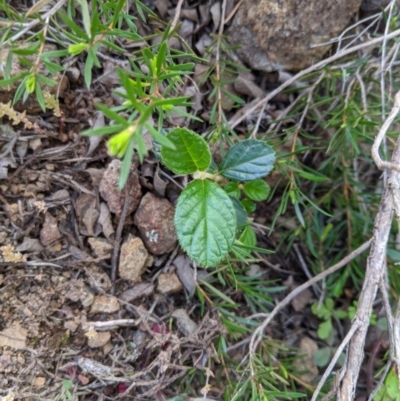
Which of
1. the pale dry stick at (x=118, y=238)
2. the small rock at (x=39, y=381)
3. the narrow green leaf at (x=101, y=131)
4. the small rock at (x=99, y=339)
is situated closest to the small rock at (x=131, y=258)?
the pale dry stick at (x=118, y=238)

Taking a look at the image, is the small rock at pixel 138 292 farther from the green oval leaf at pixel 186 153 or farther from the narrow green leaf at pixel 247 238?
the green oval leaf at pixel 186 153

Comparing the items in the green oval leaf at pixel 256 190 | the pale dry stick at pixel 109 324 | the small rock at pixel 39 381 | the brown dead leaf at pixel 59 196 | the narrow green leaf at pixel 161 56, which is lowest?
the small rock at pixel 39 381

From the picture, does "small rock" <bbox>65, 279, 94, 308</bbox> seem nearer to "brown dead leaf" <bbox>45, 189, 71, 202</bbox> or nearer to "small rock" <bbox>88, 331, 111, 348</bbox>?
"small rock" <bbox>88, 331, 111, 348</bbox>

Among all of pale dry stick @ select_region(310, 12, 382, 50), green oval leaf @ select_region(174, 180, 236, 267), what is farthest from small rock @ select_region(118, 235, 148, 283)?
pale dry stick @ select_region(310, 12, 382, 50)

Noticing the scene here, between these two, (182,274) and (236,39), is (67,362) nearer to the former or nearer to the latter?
(182,274)

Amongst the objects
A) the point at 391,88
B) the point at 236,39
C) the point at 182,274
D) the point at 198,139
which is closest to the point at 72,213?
the point at 182,274
